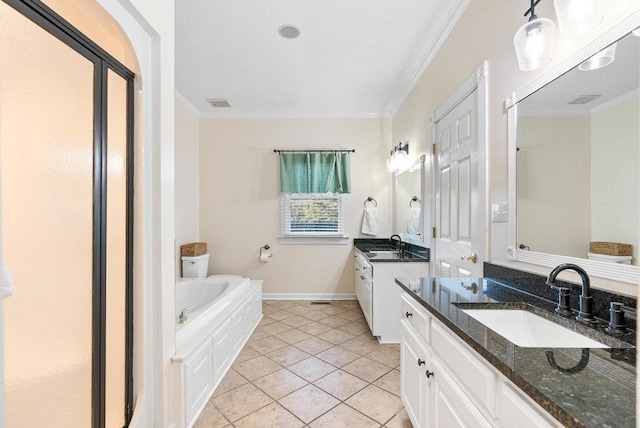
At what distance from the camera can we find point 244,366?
2285mm

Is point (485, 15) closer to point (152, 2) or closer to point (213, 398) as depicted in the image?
point (152, 2)

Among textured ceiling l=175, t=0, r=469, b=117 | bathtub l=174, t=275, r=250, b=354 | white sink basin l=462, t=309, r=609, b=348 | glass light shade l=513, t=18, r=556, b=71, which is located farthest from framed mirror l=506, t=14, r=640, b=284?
bathtub l=174, t=275, r=250, b=354

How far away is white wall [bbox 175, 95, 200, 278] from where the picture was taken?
11.6ft

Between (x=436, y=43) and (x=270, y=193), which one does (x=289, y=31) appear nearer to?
(x=436, y=43)

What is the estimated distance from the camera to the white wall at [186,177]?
3.54 metres

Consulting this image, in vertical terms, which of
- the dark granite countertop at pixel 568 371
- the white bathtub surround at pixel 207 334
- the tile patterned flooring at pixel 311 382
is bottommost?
the tile patterned flooring at pixel 311 382

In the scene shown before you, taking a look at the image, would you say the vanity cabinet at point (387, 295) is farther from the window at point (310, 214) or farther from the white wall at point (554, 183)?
the window at point (310, 214)

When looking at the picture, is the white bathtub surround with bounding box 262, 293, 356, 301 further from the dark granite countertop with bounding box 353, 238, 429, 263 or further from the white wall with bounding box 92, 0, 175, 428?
the white wall with bounding box 92, 0, 175, 428

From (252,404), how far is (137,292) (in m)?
1.10

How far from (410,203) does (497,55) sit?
5.97ft

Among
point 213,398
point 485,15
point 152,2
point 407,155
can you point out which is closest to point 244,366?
point 213,398

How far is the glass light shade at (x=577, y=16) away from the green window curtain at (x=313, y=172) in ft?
9.97

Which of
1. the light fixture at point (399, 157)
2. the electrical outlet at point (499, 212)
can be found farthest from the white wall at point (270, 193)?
the electrical outlet at point (499, 212)

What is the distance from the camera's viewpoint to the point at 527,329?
46.0 inches
